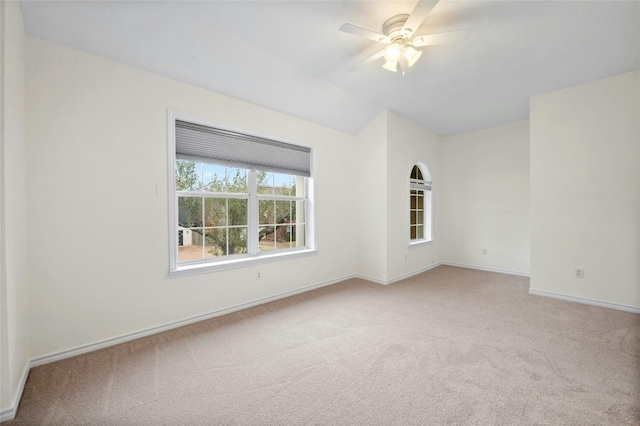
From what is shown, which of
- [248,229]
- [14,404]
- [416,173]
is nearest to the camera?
[14,404]

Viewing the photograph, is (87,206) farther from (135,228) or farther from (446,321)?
(446,321)

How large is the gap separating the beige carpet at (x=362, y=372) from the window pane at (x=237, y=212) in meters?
1.11

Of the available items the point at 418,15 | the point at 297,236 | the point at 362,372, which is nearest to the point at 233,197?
the point at 297,236

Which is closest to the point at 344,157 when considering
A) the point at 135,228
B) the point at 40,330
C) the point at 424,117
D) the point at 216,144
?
the point at 424,117

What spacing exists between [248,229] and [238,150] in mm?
1010

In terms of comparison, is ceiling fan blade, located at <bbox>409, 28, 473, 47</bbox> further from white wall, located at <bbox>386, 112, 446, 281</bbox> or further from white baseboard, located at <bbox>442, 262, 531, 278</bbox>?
white baseboard, located at <bbox>442, 262, 531, 278</bbox>

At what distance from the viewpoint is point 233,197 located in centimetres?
338

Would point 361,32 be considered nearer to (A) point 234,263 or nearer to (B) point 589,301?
(A) point 234,263

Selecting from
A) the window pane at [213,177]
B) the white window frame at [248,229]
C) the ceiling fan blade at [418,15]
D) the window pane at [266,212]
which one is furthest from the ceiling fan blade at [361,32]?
the window pane at [266,212]

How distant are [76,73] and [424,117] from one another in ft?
14.9

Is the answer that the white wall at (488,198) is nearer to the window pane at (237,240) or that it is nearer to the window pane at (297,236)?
the window pane at (297,236)

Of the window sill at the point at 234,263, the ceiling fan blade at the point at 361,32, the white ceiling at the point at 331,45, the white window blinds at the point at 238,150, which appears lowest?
the window sill at the point at 234,263

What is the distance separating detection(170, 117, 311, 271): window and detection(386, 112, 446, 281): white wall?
4.50ft

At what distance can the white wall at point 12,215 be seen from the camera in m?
1.52
